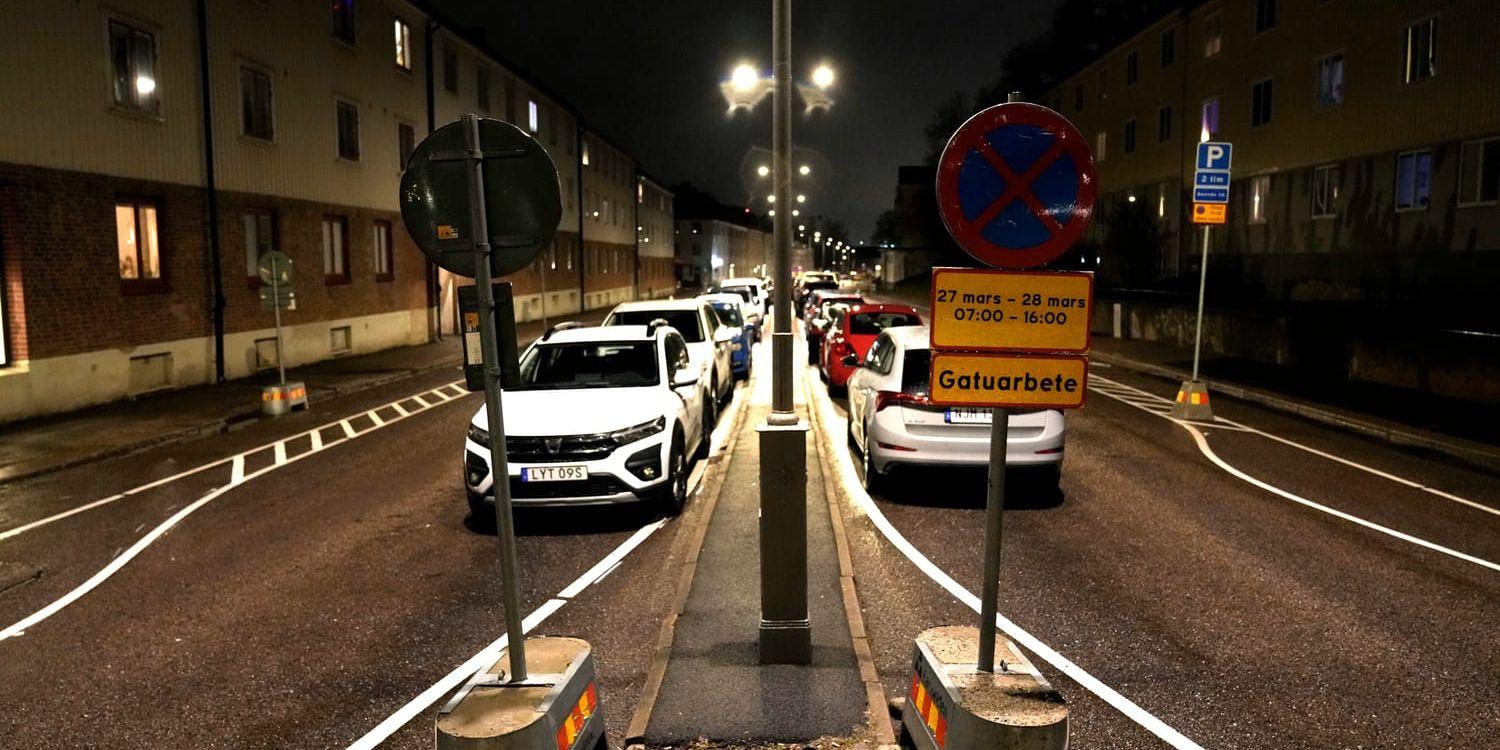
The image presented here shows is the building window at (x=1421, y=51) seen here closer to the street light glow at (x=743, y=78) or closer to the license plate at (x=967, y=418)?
the street light glow at (x=743, y=78)

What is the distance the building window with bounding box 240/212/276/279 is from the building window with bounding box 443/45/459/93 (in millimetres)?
12253

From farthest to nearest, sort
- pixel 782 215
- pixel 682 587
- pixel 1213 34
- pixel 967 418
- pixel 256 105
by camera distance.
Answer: pixel 1213 34 < pixel 256 105 < pixel 967 418 < pixel 682 587 < pixel 782 215

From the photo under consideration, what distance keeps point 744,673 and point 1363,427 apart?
11746mm

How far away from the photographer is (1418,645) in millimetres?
5543

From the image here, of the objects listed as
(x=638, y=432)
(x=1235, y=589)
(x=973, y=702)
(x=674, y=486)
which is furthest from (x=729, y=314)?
(x=973, y=702)

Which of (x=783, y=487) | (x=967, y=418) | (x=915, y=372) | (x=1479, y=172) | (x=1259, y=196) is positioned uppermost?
(x=1259, y=196)

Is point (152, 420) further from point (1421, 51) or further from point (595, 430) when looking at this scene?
A: point (1421, 51)

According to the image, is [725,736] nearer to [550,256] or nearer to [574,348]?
[574,348]

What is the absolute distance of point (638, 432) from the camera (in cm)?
823

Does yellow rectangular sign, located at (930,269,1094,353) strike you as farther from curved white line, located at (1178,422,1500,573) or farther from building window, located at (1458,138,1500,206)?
building window, located at (1458,138,1500,206)

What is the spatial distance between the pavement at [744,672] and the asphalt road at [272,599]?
282 millimetres

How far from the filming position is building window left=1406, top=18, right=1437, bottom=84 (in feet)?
71.1

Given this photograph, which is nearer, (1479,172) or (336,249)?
(1479,172)

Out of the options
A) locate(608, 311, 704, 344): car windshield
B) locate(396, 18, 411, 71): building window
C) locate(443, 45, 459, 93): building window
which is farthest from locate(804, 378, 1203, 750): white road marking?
locate(443, 45, 459, 93): building window
